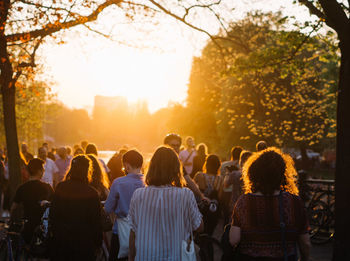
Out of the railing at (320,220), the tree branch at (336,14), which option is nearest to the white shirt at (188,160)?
the railing at (320,220)

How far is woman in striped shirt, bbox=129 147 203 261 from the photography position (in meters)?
4.18

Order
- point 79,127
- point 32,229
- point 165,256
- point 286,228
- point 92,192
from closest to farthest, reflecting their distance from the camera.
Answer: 1. point 286,228
2. point 165,256
3. point 92,192
4. point 32,229
5. point 79,127

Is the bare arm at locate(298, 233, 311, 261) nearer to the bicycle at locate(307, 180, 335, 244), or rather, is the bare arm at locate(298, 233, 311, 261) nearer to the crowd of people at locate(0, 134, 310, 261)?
the crowd of people at locate(0, 134, 310, 261)

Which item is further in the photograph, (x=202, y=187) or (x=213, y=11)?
(x=213, y=11)

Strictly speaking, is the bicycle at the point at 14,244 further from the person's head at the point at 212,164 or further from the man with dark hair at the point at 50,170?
the man with dark hair at the point at 50,170

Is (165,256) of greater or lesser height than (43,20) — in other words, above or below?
below

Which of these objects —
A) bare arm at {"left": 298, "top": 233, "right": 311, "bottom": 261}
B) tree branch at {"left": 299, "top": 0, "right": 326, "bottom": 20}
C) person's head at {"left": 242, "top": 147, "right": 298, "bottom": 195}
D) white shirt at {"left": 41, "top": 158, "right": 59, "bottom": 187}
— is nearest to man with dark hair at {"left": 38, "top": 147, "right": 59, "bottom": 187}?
white shirt at {"left": 41, "top": 158, "right": 59, "bottom": 187}

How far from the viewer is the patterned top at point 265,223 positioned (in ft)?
12.2

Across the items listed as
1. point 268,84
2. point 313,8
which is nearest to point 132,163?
point 313,8

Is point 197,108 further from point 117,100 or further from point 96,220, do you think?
point 117,100

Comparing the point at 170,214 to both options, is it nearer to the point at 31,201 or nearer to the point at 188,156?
the point at 31,201

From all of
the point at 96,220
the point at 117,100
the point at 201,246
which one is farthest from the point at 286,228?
the point at 117,100

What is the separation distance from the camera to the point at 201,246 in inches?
266

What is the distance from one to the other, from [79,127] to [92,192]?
146m
